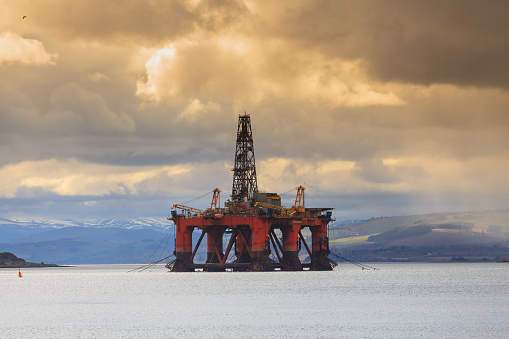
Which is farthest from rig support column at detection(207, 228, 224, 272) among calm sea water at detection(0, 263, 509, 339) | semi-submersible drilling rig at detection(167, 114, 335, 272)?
calm sea water at detection(0, 263, 509, 339)

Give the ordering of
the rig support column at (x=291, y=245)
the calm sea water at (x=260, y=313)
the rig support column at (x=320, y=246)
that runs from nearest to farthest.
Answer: the calm sea water at (x=260, y=313), the rig support column at (x=291, y=245), the rig support column at (x=320, y=246)

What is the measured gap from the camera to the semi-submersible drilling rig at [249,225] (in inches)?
6156

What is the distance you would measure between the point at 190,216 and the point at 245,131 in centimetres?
2047

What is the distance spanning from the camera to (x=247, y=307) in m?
96.0

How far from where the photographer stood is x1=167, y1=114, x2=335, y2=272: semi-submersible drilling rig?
513 ft

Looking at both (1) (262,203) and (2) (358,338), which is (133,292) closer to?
(1) (262,203)

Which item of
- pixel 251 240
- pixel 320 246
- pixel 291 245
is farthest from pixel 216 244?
pixel 320 246

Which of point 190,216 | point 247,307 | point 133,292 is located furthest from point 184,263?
point 247,307

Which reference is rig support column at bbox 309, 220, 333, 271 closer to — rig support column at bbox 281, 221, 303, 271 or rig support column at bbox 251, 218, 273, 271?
rig support column at bbox 281, 221, 303, 271

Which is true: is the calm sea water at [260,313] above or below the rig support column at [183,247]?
below

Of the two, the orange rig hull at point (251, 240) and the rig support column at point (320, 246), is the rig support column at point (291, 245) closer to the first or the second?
the orange rig hull at point (251, 240)

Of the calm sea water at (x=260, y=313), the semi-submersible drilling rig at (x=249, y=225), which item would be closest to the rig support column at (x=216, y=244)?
the semi-submersible drilling rig at (x=249, y=225)

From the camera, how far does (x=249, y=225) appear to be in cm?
15512

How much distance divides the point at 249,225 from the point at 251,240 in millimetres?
8073
